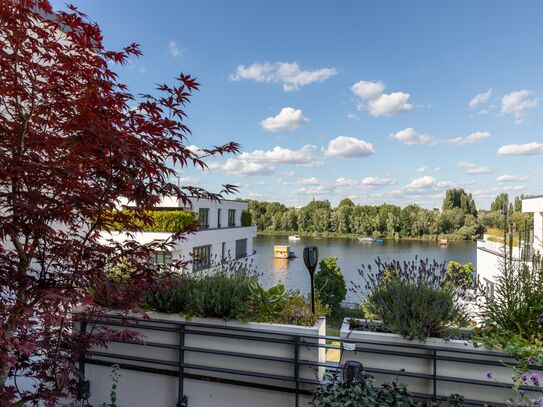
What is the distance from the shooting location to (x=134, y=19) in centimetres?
488

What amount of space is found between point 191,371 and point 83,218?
52.7 inches

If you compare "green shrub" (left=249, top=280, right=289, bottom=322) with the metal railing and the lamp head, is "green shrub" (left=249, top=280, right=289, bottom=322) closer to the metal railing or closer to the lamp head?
the metal railing

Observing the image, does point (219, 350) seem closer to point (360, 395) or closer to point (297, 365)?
point (297, 365)

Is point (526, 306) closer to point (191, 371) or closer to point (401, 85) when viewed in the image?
point (191, 371)

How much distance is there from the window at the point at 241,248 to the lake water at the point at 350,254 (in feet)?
4.64

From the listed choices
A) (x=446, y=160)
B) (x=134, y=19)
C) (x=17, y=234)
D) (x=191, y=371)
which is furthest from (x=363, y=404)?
(x=446, y=160)

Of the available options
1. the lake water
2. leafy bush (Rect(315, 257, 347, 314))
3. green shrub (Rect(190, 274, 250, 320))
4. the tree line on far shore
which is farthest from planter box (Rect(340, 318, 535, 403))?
the tree line on far shore

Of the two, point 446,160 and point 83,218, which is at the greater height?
point 446,160

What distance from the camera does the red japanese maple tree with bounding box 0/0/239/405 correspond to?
6.03ft

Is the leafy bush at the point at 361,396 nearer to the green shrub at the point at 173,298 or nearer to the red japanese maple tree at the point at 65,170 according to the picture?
the green shrub at the point at 173,298

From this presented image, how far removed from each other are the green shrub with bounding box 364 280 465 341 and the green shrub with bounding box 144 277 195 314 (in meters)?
1.37

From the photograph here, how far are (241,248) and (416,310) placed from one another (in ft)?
66.1

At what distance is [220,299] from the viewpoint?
2480mm

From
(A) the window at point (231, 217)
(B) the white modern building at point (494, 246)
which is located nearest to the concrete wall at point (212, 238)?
(A) the window at point (231, 217)
